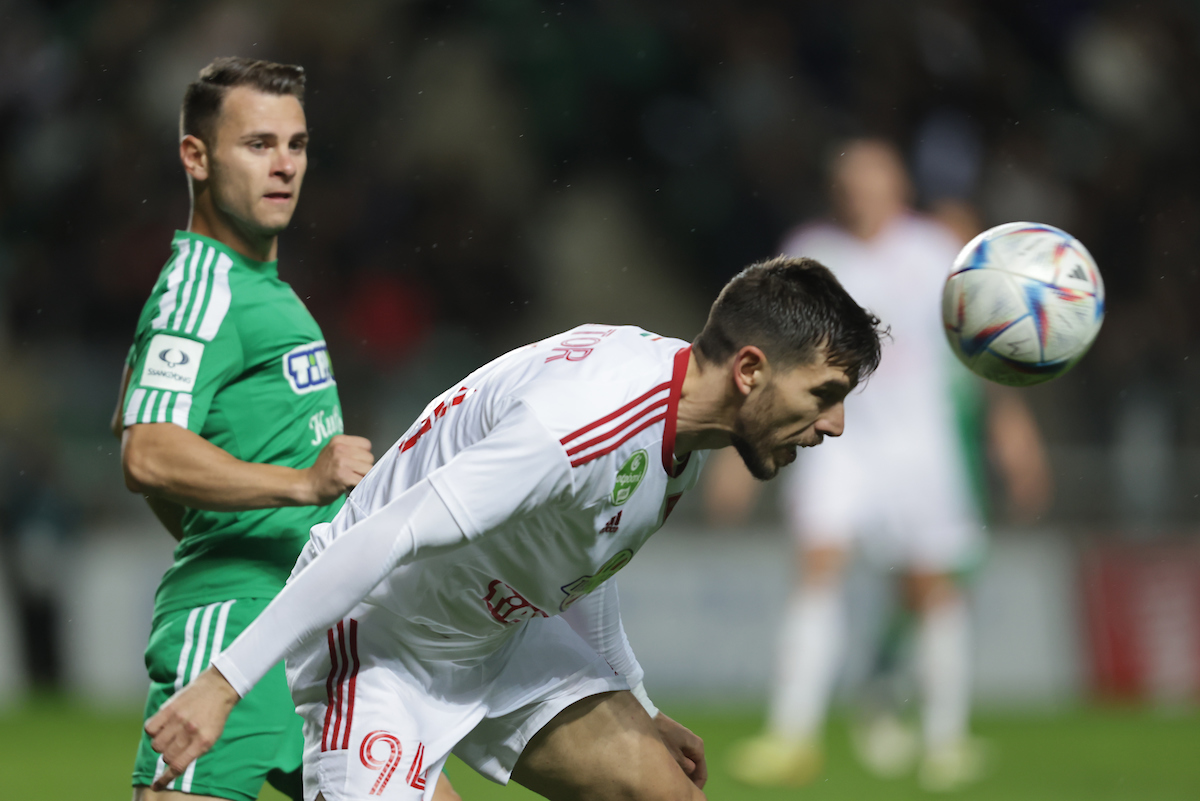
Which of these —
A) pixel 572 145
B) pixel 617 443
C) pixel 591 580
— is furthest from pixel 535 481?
pixel 572 145

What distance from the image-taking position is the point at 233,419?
402 cm

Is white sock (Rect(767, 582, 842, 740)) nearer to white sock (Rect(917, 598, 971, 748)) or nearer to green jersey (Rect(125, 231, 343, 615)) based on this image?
white sock (Rect(917, 598, 971, 748))

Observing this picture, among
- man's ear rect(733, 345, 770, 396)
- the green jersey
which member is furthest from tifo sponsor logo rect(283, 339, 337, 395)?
man's ear rect(733, 345, 770, 396)

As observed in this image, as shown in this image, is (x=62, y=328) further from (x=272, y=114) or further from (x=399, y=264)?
Answer: (x=272, y=114)

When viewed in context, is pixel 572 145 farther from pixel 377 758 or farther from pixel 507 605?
pixel 377 758

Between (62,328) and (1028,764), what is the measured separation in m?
7.42

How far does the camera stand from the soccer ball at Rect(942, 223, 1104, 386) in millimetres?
4438

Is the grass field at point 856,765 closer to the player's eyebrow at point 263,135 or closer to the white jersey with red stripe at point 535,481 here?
the white jersey with red stripe at point 535,481

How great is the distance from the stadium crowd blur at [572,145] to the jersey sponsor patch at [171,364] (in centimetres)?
725

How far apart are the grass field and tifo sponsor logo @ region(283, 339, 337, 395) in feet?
11.4

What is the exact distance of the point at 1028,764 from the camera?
26.5 ft

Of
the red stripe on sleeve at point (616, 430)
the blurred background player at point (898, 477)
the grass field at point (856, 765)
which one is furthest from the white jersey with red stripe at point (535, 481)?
the blurred background player at point (898, 477)

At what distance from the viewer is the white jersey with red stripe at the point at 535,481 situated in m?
3.15

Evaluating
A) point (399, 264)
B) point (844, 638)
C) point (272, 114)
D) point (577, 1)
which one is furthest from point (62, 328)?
point (272, 114)
